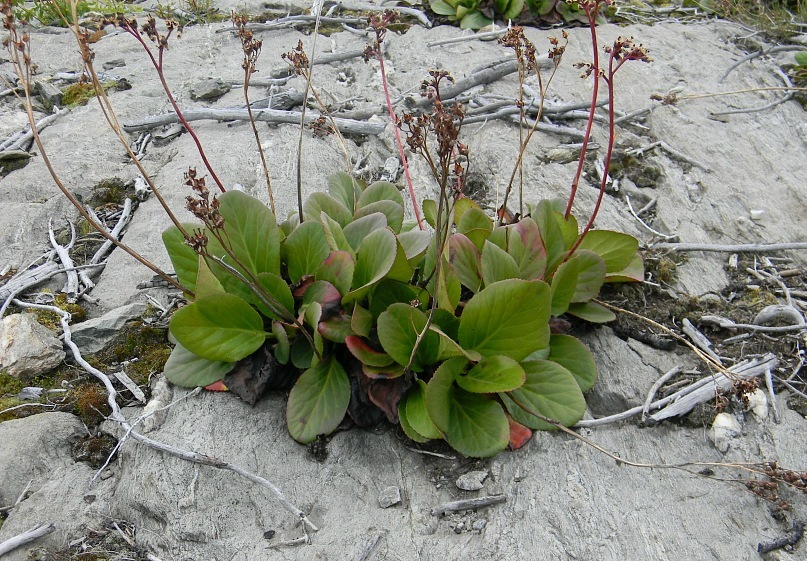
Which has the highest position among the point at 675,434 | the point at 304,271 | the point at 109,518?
the point at 304,271

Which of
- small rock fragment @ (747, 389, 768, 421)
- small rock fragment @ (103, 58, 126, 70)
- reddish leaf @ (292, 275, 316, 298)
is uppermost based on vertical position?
reddish leaf @ (292, 275, 316, 298)

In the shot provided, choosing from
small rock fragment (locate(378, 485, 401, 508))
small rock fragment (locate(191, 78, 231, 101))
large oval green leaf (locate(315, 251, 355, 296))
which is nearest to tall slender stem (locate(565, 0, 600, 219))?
large oval green leaf (locate(315, 251, 355, 296))

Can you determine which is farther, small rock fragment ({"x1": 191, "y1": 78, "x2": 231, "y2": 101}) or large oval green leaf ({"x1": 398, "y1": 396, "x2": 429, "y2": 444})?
small rock fragment ({"x1": 191, "y1": 78, "x2": 231, "y2": 101})

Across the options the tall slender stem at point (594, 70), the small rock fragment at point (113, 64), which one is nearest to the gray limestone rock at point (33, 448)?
the tall slender stem at point (594, 70)

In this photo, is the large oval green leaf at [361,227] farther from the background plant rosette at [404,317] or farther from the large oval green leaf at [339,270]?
the large oval green leaf at [339,270]

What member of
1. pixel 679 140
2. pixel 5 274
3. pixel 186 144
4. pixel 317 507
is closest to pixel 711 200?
pixel 679 140

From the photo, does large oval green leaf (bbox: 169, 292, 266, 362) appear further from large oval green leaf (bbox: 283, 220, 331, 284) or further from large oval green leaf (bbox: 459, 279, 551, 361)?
large oval green leaf (bbox: 459, 279, 551, 361)

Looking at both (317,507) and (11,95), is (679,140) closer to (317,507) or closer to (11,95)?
(317,507)

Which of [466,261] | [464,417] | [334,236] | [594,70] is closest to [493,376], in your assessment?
[464,417]
